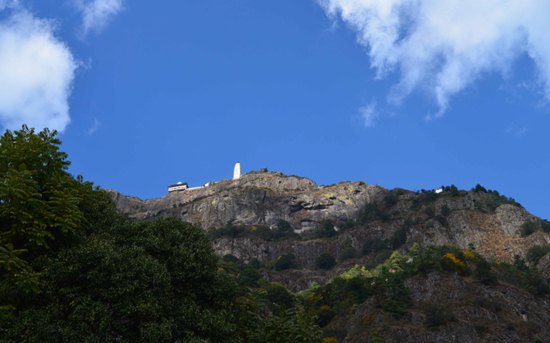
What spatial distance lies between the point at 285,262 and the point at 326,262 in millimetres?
11042

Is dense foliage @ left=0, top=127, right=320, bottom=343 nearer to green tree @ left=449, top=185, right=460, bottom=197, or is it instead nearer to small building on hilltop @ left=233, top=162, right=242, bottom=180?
green tree @ left=449, top=185, right=460, bottom=197

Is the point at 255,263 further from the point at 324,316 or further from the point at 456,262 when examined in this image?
the point at 456,262

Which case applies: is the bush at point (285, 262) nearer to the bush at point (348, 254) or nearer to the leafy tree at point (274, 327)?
the bush at point (348, 254)

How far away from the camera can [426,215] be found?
125062mm

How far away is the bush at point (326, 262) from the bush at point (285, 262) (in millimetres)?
6397

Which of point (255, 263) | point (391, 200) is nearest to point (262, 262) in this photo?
point (255, 263)

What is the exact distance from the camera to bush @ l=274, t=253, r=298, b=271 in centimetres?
12061

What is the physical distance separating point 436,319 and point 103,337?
52.5 meters

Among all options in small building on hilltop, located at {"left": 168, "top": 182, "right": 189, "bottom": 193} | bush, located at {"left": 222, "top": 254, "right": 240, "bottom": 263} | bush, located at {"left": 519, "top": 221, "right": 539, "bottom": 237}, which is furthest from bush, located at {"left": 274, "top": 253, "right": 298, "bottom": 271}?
small building on hilltop, located at {"left": 168, "top": 182, "right": 189, "bottom": 193}

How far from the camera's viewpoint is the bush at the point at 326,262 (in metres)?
122

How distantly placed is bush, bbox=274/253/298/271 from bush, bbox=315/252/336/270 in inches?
252

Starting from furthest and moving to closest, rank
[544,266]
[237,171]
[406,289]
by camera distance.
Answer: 1. [237,171]
2. [544,266]
3. [406,289]

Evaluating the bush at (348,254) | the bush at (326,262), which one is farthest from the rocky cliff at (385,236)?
the bush at (326,262)

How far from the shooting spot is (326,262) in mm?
122125
